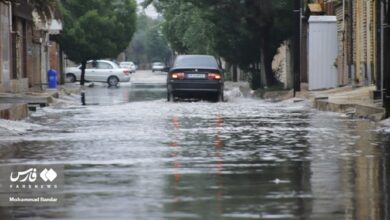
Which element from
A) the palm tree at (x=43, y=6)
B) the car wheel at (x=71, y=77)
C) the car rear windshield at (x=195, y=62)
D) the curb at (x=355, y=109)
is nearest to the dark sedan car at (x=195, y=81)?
the car rear windshield at (x=195, y=62)

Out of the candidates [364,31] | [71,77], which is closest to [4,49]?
[364,31]

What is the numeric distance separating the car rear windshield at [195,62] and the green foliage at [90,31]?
83.5ft

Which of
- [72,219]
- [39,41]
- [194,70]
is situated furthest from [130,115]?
[39,41]

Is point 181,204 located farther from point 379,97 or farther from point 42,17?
point 379,97

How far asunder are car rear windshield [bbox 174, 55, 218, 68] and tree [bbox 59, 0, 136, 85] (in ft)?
81.7

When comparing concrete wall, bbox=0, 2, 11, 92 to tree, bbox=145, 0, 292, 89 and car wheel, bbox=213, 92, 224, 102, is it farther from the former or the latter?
tree, bbox=145, 0, 292, 89

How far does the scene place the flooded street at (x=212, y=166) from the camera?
8047 mm

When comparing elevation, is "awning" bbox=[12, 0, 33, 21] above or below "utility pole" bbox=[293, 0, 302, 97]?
above

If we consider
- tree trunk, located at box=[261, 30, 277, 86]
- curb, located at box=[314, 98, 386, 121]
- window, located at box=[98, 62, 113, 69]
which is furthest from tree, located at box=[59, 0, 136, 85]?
curb, located at box=[314, 98, 386, 121]

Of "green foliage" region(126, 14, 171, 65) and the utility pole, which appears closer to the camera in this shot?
the utility pole

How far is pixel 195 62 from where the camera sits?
99.2 ft

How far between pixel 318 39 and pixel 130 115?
46.3ft

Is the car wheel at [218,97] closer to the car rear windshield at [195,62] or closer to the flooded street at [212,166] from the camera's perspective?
the car rear windshield at [195,62]

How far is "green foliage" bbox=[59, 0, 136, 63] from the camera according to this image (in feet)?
186
